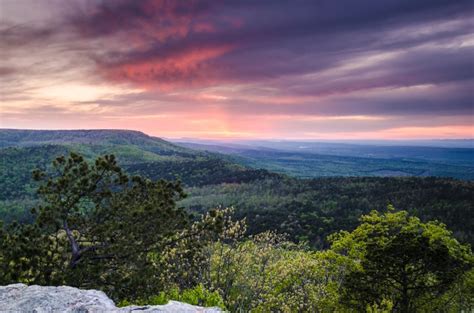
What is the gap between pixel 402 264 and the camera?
73.5 feet

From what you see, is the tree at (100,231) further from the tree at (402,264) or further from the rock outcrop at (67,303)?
the tree at (402,264)

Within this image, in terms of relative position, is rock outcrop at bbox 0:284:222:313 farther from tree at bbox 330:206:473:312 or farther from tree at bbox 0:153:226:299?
tree at bbox 330:206:473:312

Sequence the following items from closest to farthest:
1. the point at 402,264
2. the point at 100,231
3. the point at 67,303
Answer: the point at 67,303
the point at 100,231
the point at 402,264

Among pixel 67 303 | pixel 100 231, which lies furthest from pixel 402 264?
pixel 67 303

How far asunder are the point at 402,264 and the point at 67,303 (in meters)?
19.6

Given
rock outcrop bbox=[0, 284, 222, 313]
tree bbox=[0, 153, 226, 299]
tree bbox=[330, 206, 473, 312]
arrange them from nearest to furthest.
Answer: rock outcrop bbox=[0, 284, 222, 313]
tree bbox=[0, 153, 226, 299]
tree bbox=[330, 206, 473, 312]

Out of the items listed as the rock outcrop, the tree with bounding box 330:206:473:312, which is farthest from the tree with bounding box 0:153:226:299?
the tree with bounding box 330:206:473:312

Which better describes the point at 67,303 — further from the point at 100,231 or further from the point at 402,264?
the point at 402,264

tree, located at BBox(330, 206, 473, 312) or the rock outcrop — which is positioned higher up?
the rock outcrop

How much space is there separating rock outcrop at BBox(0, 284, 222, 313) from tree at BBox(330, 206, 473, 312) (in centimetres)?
1477

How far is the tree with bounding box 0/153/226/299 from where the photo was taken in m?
20.0

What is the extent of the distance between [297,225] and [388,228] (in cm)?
12214

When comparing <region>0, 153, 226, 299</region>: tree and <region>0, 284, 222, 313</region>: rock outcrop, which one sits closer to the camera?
<region>0, 284, 222, 313</region>: rock outcrop

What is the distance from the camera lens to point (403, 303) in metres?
23.8
